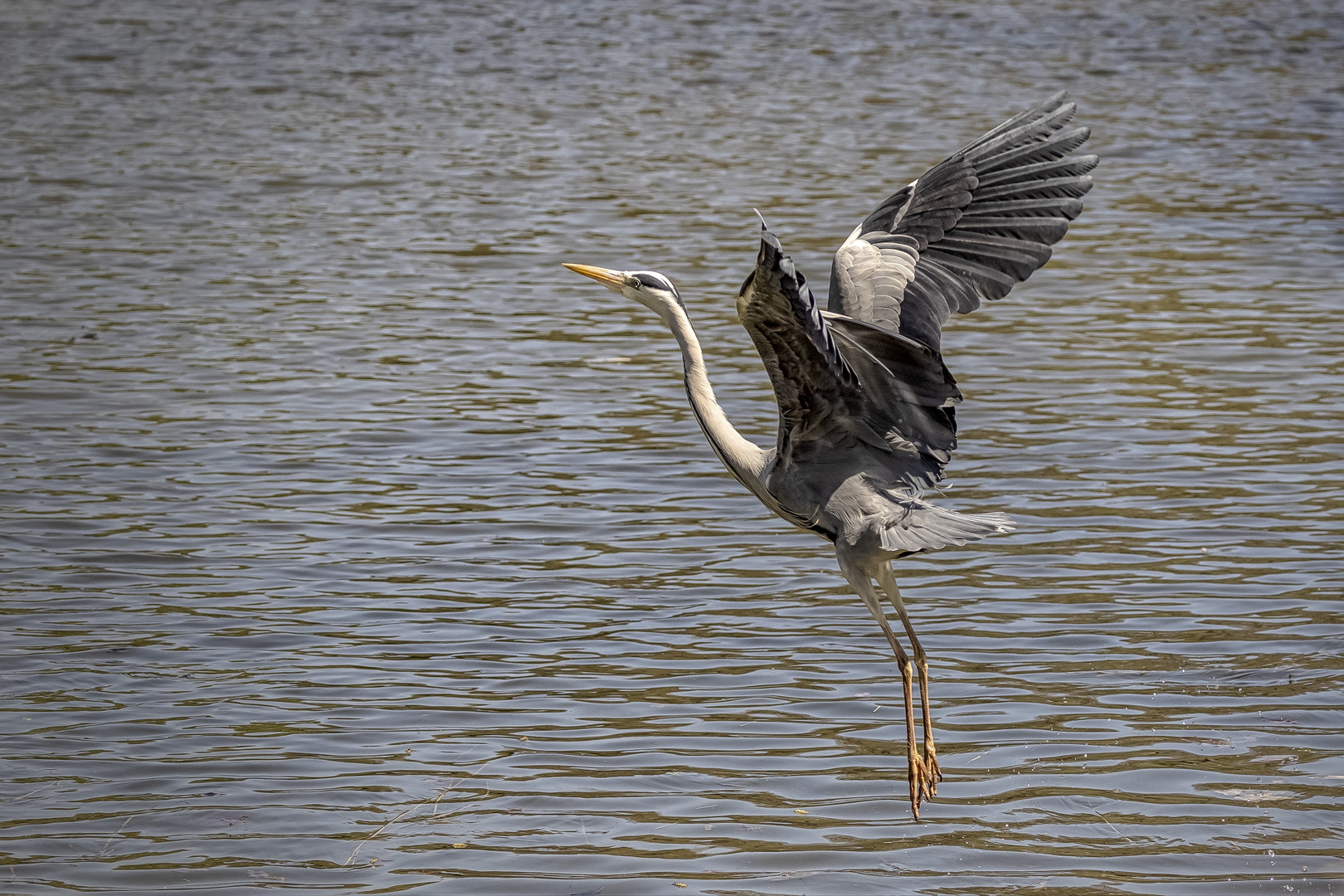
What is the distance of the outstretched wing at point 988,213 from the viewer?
5.95 metres

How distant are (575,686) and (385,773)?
100 cm

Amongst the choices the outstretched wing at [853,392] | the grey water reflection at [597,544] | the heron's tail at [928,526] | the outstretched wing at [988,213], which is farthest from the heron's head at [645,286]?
the grey water reflection at [597,544]

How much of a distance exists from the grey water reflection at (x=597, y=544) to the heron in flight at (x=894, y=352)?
0.95 metres

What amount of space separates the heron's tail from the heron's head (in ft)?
3.19

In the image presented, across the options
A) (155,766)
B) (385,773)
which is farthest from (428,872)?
(155,766)

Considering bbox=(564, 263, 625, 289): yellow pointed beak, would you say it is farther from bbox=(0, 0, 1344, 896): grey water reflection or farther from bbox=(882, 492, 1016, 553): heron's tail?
bbox=(0, 0, 1344, 896): grey water reflection

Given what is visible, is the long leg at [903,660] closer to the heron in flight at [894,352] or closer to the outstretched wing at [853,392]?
the heron in flight at [894,352]

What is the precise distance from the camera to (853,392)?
5.43 meters

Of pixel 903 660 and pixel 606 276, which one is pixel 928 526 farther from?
pixel 606 276

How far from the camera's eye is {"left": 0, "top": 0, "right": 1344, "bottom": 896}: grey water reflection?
583 cm

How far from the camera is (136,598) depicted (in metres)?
7.70

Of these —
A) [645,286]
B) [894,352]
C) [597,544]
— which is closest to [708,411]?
[645,286]

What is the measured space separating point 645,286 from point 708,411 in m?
0.44

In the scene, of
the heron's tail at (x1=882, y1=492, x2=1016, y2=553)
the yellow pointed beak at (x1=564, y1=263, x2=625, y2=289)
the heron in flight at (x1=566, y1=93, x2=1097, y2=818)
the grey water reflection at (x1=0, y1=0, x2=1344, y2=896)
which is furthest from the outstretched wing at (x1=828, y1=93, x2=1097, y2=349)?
the grey water reflection at (x1=0, y1=0, x2=1344, y2=896)
